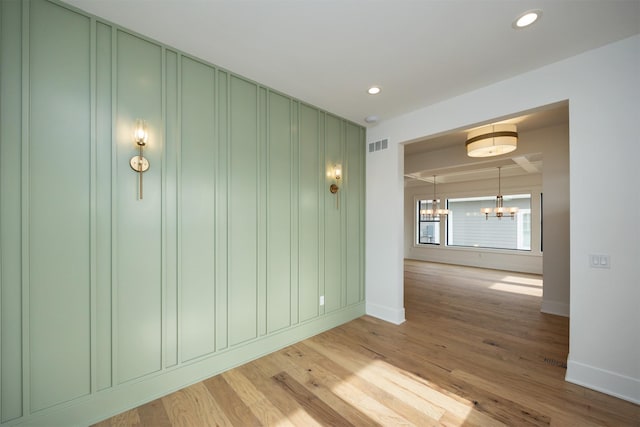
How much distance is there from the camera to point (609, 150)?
7.27 ft

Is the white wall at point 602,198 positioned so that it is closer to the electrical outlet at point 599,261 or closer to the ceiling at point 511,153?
the electrical outlet at point 599,261

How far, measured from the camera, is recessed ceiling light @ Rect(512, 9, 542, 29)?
1860 mm

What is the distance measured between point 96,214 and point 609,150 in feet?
13.7

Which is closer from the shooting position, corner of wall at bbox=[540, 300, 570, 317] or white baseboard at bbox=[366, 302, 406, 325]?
white baseboard at bbox=[366, 302, 406, 325]

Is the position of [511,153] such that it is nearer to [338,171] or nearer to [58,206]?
[338,171]

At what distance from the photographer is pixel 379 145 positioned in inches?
158

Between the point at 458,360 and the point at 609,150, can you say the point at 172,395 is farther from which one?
the point at 609,150

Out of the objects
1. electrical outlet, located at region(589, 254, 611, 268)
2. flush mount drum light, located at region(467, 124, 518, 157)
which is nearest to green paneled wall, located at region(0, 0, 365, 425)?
electrical outlet, located at region(589, 254, 611, 268)

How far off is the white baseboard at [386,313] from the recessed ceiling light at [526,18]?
339 centimetres

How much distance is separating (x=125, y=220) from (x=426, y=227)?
398 inches

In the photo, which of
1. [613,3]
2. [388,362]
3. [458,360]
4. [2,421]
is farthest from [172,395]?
[613,3]

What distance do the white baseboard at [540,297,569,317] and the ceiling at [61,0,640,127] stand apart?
3713 millimetres

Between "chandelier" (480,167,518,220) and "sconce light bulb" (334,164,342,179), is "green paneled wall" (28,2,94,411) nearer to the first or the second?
"sconce light bulb" (334,164,342,179)

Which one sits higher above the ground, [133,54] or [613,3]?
[613,3]
